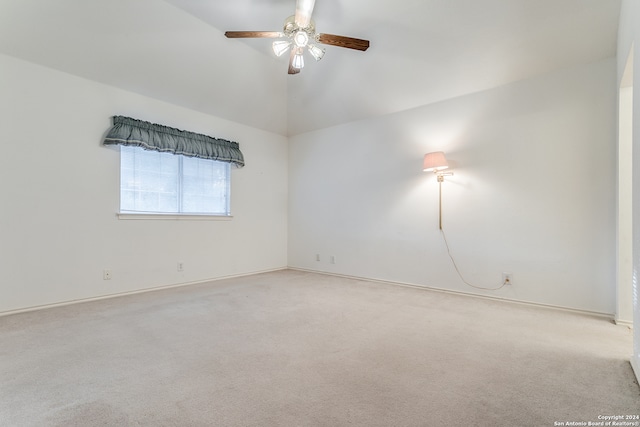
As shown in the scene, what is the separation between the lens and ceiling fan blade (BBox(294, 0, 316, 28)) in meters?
2.47

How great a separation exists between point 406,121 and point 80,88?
13.2 feet

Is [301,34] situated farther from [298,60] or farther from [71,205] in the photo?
[71,205]

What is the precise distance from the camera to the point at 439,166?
11.9ft

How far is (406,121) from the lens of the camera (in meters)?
4.23

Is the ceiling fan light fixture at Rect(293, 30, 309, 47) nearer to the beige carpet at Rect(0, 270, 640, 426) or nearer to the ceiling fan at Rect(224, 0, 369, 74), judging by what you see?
the ceiling fan at Rect(224, 0, 369, 74)


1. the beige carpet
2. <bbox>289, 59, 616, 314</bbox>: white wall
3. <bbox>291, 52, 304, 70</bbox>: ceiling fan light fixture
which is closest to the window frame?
the beige carpet

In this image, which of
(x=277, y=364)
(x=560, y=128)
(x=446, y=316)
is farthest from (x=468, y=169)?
(x=277, y=364)

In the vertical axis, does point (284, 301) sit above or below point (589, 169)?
below

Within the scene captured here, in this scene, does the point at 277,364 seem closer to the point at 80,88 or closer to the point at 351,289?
the point at 351,289

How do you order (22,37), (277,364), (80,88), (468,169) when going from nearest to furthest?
(277,364)
(22,37)
(80,88)
(468,169)

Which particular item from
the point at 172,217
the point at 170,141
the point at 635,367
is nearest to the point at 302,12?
the point at 170,141

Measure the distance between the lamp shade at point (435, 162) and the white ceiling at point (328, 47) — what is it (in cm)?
80

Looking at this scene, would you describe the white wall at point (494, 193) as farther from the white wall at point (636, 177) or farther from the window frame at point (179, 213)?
the window frame at point (179, 213)

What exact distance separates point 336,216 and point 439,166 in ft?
6.28
